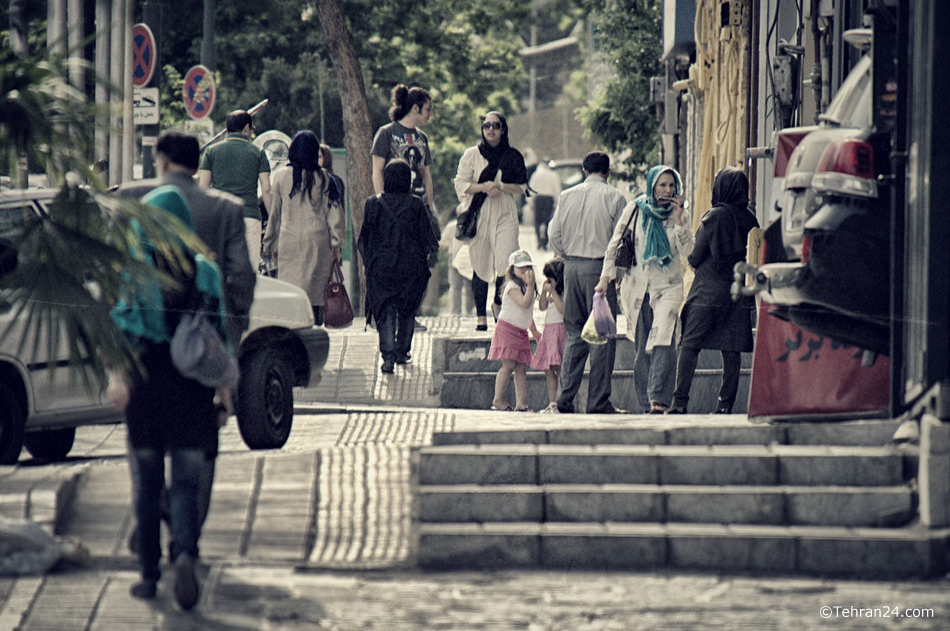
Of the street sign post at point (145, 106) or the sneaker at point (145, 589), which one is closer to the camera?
the sneaker at point (145, 589)

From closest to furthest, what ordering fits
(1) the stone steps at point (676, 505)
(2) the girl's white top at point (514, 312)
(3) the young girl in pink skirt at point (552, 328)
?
(1) the stone steps at point (676, 505) → (3) the young girl in pink skirt at point (552, 328) → (2) the girl's white top at point (514, 312)

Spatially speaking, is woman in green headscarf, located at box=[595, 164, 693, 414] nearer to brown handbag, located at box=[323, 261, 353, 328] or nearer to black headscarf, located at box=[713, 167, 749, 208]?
black headscarf, located at box=[713, 167, 749, 208]

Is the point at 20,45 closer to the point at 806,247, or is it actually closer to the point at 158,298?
the point at 158,298

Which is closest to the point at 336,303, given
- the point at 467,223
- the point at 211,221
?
the point at 467,223

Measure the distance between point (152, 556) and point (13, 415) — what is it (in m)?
2.71

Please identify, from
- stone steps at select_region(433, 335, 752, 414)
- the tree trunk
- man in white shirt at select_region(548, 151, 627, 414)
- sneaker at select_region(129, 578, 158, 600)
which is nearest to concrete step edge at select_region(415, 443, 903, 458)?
sneaker at select_region(129, 578, 158, 600)

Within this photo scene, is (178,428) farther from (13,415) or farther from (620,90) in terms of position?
(620,90)

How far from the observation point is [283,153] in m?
20.1

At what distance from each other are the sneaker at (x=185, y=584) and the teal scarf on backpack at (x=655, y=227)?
561cm

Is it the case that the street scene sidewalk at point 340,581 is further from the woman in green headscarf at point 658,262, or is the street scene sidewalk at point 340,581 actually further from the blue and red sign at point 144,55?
the blue and red sign at point 144,55

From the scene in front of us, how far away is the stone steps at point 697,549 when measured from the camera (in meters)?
7.34

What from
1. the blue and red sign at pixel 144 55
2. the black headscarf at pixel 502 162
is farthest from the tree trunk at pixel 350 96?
the black headscarf at pixel 502 162

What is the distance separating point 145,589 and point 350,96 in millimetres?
18119

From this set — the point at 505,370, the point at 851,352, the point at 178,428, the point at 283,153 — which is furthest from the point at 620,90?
the point at 178,428
